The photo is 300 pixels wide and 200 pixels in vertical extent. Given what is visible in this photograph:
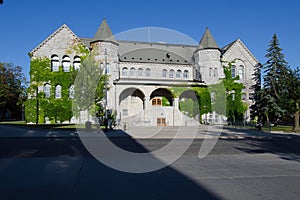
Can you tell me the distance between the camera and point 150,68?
45.1m

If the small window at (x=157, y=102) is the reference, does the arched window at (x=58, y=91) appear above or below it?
above

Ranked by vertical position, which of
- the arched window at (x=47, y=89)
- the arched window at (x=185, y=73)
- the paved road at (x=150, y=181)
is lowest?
the paved road at (x=150, y=181)

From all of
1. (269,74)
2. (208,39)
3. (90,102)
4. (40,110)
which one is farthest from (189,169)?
(208,39)

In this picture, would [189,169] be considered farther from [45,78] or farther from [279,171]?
[45,78]

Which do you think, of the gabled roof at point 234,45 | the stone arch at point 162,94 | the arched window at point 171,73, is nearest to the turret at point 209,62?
the gabled roof at point 234,45

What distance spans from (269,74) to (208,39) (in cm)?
1180

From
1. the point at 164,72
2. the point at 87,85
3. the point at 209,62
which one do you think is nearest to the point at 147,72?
the point at 164,72

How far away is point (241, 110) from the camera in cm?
4316

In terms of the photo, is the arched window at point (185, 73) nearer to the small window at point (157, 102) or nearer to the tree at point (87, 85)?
the small window at point (157, 102)

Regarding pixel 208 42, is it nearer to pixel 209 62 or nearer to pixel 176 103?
pixel 209 62

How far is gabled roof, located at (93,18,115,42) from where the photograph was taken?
126 feet

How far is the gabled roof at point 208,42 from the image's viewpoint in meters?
43.7

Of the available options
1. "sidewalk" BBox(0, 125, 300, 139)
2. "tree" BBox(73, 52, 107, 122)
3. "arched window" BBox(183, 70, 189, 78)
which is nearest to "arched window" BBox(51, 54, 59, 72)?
"tree" BBox(73, 52, 107, 122)

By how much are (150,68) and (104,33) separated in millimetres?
10589
